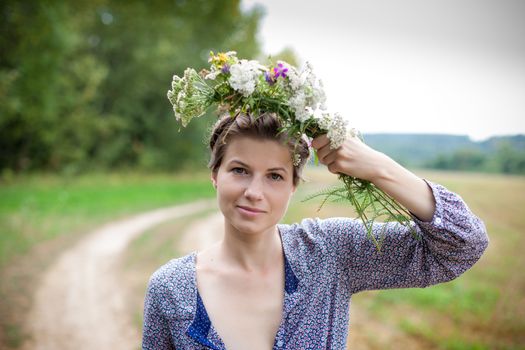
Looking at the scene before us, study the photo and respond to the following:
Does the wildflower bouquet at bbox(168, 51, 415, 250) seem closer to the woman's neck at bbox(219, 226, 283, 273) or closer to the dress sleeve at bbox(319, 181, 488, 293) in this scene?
the dress sleeve at bbox(319, 181, 488, 293)

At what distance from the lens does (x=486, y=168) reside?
5309 millimetres

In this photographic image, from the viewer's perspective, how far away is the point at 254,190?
2.06m

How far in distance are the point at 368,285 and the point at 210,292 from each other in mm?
805

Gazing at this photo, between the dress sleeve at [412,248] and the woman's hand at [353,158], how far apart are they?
27cm

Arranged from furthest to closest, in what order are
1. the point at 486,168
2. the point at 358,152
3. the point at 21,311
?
the point at 21,311 → the point at 486,168 → the point at 358,152

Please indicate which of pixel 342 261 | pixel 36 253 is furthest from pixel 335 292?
pixel 36 253

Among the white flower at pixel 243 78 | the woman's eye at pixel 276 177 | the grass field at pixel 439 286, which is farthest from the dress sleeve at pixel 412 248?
the grass field at pixel 439 286

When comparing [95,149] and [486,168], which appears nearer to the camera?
[486,168]

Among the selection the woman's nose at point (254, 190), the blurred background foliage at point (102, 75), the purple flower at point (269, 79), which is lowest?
the woman's nose at point (254, 190)

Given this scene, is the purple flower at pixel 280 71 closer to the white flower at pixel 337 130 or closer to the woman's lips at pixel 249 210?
the white flower at pixel 337 130

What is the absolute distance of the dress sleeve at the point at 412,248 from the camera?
74.9 inches

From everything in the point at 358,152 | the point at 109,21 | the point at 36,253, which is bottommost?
the point at 358,152

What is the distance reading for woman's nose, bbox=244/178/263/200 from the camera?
80.8 inches

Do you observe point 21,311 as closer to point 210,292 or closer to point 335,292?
point 210,292
